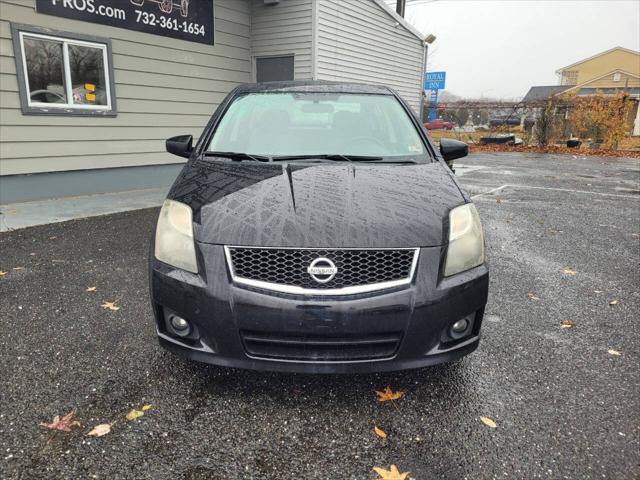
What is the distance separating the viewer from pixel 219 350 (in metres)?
2.09

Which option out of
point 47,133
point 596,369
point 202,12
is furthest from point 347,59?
point 596,369

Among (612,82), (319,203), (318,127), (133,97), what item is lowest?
(319,203)

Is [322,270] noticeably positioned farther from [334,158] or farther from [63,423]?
[63,423]

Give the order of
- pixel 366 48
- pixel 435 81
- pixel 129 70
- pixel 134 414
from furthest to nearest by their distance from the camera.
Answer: pixel 435 81 → pixel 366 48 → pixel 129 70 → pixel 134 414

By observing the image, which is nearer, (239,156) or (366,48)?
(239,156)

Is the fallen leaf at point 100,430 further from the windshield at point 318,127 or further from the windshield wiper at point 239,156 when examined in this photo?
the windshield at point 318,127

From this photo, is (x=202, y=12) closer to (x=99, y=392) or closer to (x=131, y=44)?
(x=131, y=44)

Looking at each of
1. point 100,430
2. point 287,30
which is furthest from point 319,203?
point 287,30

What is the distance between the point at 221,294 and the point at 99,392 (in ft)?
3.20

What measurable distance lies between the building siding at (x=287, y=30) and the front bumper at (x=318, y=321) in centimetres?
823

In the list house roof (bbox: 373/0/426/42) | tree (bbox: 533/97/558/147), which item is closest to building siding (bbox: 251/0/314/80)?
house roof (bbox: 373/0/426/42)

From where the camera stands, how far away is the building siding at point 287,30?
9.27 m

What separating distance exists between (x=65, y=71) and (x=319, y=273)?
659cm

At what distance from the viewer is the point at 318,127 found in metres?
3.30
